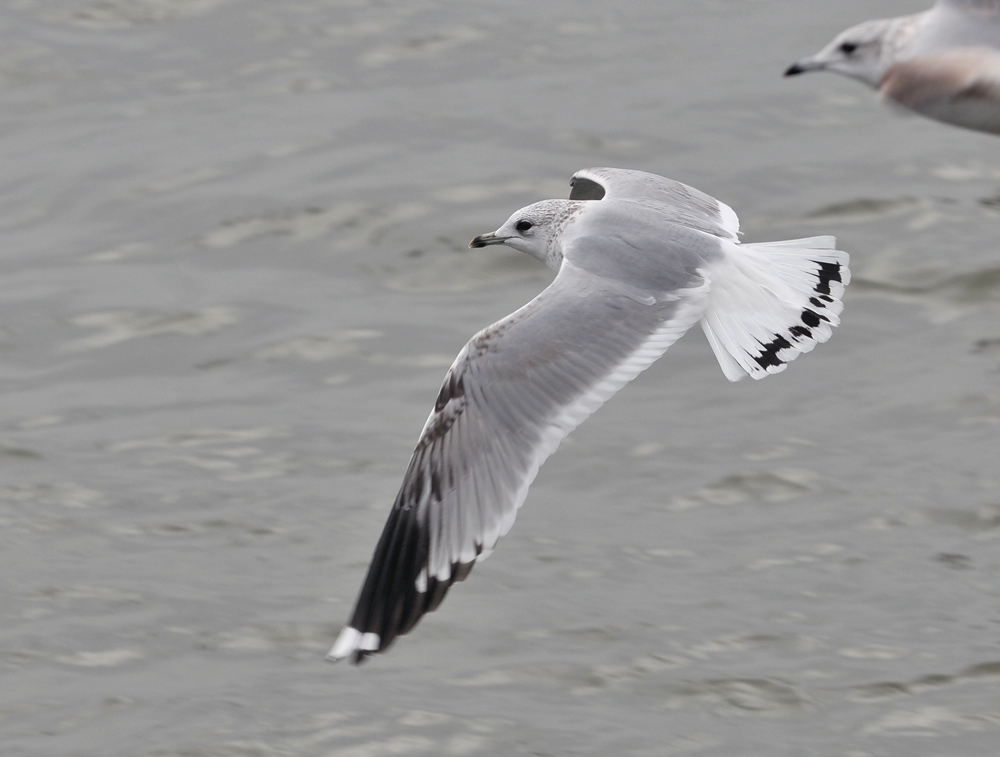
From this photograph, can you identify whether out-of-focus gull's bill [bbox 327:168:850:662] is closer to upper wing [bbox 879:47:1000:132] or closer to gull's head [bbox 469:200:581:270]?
gull's head [bbox 469:200:581:270]

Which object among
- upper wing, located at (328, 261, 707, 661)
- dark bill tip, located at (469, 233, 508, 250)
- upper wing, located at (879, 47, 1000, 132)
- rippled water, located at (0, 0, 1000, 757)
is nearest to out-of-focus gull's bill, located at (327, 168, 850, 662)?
upper wing, located at (328, 261, 707, 661)

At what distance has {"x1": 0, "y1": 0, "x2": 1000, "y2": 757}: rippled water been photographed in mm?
5453

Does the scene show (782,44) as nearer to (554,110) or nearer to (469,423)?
(554,110)

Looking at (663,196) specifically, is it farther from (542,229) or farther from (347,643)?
(347,643)

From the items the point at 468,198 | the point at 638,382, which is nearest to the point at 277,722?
the point at 638,382

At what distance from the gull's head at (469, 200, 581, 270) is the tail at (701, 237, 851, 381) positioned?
52cm

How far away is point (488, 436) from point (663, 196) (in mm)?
1327

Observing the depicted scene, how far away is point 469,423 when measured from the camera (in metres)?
4.57

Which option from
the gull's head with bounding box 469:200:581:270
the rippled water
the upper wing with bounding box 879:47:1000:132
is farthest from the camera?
the upper wing with bounding box 879:47:1000:132

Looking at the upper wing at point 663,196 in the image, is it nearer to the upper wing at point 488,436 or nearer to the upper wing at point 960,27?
the upper wing at point 488,436

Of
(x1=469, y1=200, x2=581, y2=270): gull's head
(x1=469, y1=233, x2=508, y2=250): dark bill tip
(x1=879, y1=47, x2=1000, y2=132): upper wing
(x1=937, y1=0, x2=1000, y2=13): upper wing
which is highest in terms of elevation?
(x1=937, y1=0, x2=1000, y2=13): upper wing

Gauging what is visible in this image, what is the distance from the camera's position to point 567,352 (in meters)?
4.65

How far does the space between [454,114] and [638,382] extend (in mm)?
2752

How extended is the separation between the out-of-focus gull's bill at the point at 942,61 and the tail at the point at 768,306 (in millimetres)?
1653
